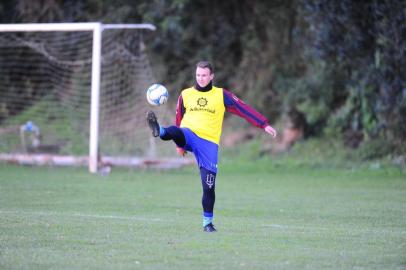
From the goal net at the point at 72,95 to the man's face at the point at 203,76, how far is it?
1207 centimetres

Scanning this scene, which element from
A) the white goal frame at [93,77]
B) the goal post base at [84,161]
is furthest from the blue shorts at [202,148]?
the goal post base at [84,161]

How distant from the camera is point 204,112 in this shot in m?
10.2

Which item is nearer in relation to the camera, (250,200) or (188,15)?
(250,200)

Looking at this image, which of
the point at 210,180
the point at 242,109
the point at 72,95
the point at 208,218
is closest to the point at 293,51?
the point at 72,95

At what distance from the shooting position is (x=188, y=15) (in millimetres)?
27188

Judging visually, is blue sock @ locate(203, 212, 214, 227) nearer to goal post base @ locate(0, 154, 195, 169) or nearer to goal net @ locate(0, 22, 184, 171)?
goal post base @ locate(0, 154, 195, 169)

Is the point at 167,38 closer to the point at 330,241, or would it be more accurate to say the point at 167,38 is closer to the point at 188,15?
the point at 188,15

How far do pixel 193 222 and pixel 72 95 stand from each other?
48.4 ft

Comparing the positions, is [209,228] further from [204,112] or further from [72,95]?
[72,95]

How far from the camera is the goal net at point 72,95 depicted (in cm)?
2323

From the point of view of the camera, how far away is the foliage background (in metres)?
20.5

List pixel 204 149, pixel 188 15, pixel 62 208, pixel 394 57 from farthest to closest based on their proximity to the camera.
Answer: pixel 188 15
pixel 394 57
pixel 62 208
pixel 204 149

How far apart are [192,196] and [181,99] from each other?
4898 mm

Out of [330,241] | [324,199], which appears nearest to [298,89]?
[324,199]
